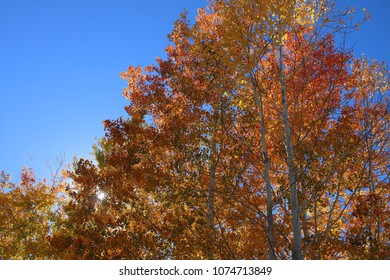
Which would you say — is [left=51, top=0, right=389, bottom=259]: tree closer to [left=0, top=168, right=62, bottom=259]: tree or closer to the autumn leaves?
the autumn leaves

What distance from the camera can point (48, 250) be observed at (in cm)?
1353

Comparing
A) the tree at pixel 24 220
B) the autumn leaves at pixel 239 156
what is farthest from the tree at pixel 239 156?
the tree at pixel 24 220

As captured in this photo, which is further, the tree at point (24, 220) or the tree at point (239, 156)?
the tree at point (24, 220)

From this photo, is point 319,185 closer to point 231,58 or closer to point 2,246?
point 231,58

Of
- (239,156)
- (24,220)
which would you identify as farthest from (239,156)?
(24,220)

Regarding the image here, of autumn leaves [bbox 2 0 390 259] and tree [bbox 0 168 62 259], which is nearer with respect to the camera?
autumn leaves [bbox 2 0 390 259]

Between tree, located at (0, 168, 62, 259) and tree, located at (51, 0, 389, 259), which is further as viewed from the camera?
tree, located at (0, 168, 62, 259)

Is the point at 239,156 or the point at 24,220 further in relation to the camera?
the point at 24,220

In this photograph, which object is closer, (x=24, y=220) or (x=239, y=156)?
(x=239, y=156)

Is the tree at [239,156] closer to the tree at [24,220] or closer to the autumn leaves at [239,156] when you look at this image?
the autumn leaves at [239,156]

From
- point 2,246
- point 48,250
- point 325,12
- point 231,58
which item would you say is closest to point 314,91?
point 325,12

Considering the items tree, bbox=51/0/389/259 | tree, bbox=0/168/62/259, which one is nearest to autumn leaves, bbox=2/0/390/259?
tree, bbox=51/0/389/259

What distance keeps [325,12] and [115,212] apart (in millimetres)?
7025

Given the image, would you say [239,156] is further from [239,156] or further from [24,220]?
[24,220]
